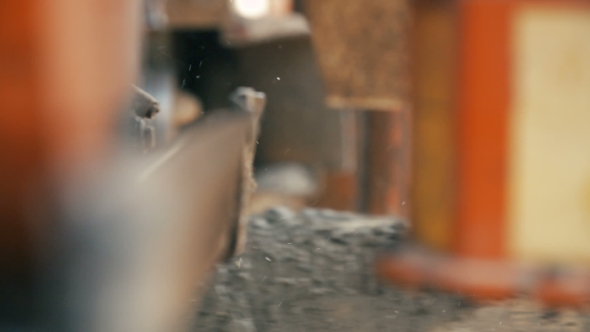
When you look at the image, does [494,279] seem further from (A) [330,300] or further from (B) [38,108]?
(B) [38,108]

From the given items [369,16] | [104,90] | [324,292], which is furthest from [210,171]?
[369,16]

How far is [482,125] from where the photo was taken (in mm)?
1501

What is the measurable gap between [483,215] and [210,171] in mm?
694

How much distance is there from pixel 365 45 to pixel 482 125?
1.91ft

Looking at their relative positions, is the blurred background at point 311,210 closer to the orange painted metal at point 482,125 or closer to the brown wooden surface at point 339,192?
the orange painted metal at point 482,125

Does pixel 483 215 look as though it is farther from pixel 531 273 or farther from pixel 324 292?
pixel 324 292

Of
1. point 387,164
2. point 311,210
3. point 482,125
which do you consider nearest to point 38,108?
point 482,125

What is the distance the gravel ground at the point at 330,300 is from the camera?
1331 mm

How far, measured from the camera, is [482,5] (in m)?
1.47

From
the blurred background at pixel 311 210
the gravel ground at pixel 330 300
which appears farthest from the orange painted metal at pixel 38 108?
the gravel ground at pixel 330 300

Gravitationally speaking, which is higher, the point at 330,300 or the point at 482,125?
the point at 482,125

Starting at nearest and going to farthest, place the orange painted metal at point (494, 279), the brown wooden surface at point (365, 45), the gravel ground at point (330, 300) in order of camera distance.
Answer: the gravel ground at point (330, 300), the orange painted metal at point (494, 279), the brown wooden surface at point (365, 45)

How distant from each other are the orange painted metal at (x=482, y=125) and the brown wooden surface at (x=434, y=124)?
1.2 inches

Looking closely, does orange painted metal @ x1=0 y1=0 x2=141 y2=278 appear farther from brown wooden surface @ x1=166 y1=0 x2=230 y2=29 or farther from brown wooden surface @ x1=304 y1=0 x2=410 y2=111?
brown wooden surface @ x1=166 y1=0 x2=230 y2=29
